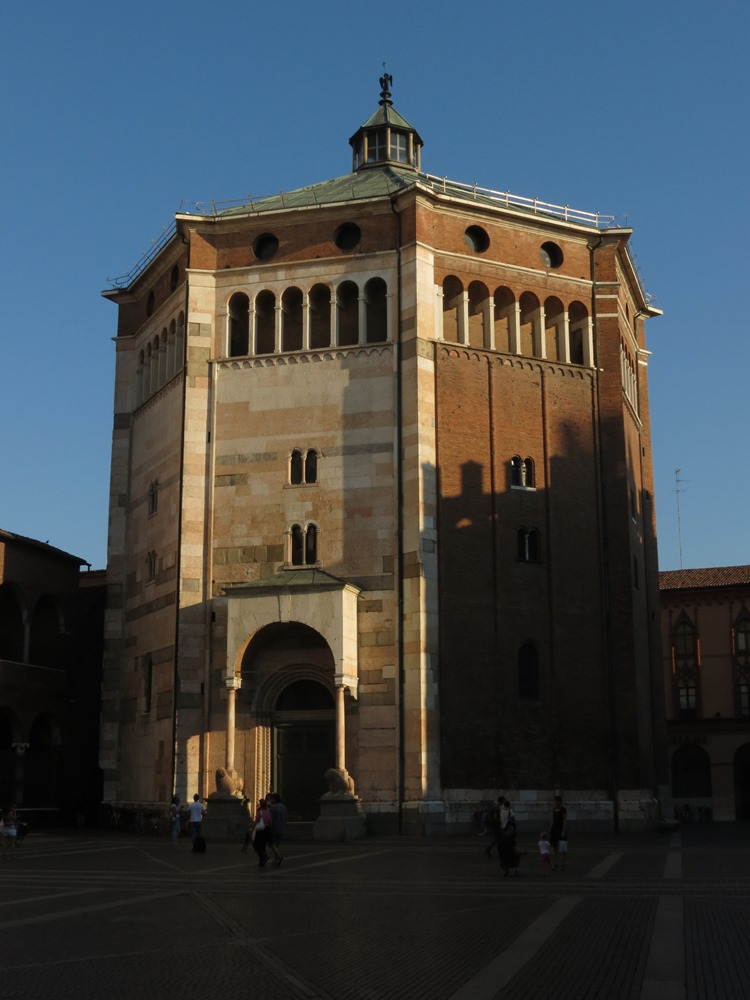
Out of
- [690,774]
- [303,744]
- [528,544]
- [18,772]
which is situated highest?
[528,544]

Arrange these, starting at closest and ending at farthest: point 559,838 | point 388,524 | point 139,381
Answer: point 559,838 → point 388,524 → point 139,381

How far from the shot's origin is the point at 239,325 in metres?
40.0

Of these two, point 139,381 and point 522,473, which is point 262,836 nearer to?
point 522,473

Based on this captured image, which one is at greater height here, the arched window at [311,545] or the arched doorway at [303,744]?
the arched window at [311,545]

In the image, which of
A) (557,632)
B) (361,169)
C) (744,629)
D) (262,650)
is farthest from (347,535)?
(744,629)

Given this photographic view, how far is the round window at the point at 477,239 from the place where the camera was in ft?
129

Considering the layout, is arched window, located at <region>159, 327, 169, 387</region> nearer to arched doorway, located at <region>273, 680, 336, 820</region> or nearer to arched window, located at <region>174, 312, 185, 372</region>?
arched window, located at <region>174, 312, 185, 372</region>

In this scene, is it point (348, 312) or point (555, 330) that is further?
point (555, 330)

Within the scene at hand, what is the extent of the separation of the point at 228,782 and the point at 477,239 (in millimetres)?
18831

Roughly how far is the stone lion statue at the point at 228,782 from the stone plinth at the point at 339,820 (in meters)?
2.42

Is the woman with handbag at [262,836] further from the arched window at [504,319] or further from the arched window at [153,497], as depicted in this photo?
the arched window at [504,319]

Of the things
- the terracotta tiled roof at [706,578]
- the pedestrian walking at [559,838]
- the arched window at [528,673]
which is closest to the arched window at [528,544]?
the arched window at [528,673]

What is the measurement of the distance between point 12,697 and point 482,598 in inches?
705

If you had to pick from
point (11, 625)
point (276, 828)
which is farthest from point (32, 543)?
point (276, 828)
